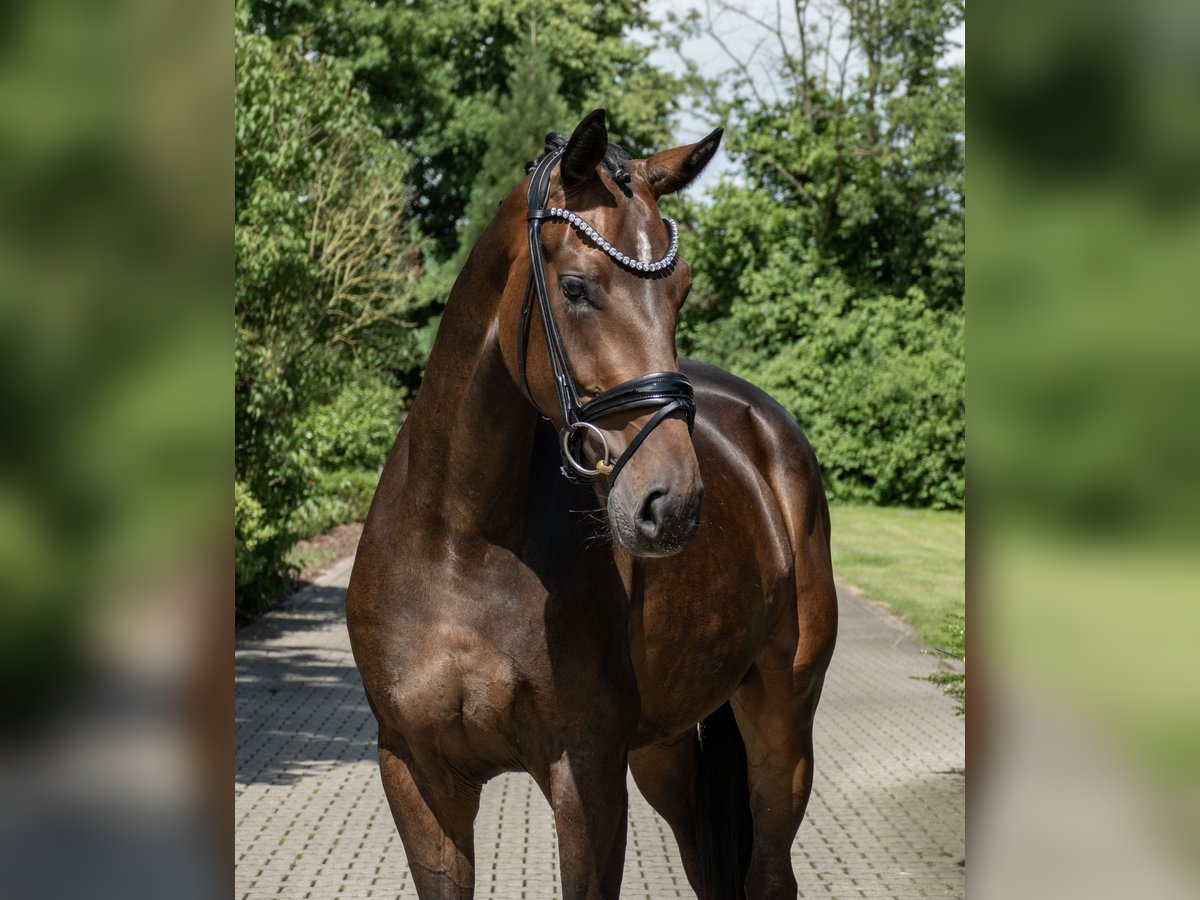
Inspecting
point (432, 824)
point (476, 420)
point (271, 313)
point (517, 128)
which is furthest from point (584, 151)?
point (517, 128)

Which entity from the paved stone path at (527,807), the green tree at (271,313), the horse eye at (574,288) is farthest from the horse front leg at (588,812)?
the green tree at (271,313)

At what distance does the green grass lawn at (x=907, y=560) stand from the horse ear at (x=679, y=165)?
8504mm

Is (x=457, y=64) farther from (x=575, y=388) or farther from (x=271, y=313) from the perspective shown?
(x=575, y=388)

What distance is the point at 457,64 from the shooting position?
137 ft

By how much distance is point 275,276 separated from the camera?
38.8 ft

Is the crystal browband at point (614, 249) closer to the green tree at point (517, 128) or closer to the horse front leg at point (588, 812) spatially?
the horse front leg at point (588, 812)

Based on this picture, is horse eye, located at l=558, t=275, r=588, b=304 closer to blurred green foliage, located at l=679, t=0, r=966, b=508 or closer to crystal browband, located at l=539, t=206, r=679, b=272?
crystal browband, located at l=539, t=206, r=679, b=272

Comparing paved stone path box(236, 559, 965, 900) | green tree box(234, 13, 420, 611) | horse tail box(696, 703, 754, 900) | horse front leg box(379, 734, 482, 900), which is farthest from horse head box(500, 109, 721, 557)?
green tree box(234, 13, 420, 611)

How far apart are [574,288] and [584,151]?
266 millimetres
